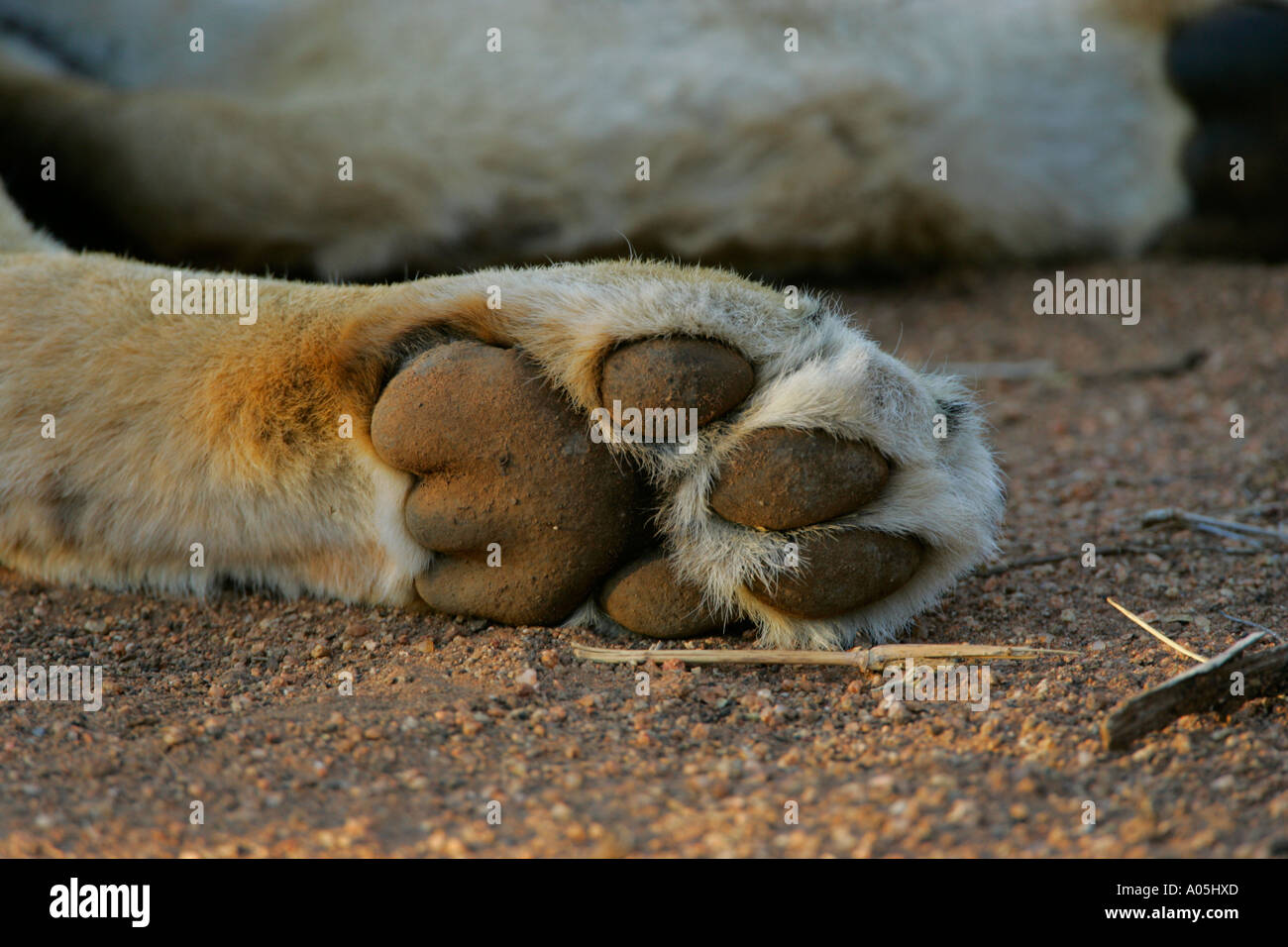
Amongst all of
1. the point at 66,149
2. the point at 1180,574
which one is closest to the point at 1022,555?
the point at 1180,574

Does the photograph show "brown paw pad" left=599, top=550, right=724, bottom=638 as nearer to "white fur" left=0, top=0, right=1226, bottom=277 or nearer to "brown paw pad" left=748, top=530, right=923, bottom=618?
"brown paw pad" left=748, top=530, right=923, bottom=618

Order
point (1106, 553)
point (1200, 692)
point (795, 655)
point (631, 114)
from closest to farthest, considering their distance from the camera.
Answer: point (1200, 692) → point (795, 655) → point (1106, 553) → point (631, 114)

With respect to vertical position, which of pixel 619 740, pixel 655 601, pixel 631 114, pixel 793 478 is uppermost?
pixel 631 114

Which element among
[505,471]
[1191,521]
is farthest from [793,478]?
[1191,521]

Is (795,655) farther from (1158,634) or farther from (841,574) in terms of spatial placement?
(1158,634)

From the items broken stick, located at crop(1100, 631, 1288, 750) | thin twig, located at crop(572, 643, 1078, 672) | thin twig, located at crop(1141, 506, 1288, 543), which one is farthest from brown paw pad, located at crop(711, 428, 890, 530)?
thin twig, located at crop(1141, 506, 1288, 543)

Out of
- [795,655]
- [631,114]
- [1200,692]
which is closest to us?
[1200,692]
